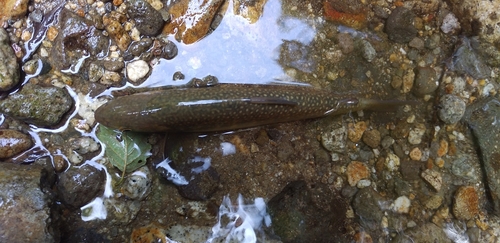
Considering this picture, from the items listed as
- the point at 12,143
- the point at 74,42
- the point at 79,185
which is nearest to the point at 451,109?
the point at 79,185

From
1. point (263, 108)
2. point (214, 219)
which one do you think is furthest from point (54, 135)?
point (263, 108)

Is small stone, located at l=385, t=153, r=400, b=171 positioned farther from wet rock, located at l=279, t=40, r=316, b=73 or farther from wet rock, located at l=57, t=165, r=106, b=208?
wet rock, located at l=57, t=165, r=106, b=208

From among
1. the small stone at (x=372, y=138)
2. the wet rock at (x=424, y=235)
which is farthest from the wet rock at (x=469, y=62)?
the wet rock at (x=424, y=235)

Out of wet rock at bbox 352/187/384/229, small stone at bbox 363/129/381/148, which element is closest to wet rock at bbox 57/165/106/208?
wet rock at bbox 352/187/384/229

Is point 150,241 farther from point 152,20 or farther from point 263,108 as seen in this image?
point 152,20

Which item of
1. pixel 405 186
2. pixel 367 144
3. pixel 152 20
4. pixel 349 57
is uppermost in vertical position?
pixel 152 20

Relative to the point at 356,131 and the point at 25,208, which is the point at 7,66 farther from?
the point at 356,131

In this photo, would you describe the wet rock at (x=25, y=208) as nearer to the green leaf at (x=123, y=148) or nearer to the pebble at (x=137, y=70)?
the green leaf at (x=123, y=148)
